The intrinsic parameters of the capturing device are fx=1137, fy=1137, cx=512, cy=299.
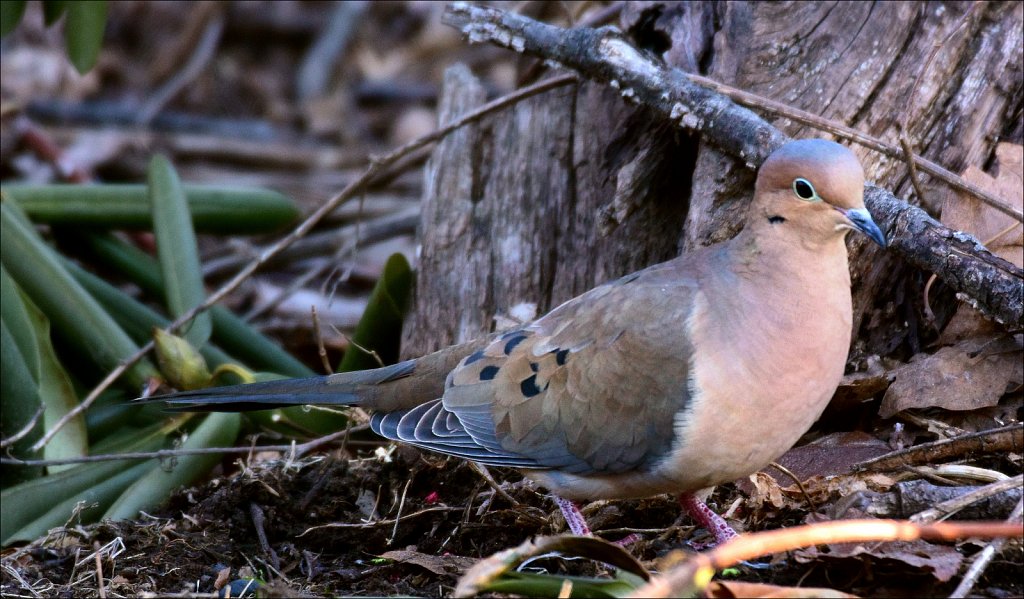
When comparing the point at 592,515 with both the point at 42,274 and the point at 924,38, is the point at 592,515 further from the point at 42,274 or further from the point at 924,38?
the point at 42,274

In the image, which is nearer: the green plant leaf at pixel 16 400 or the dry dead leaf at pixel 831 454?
the dry dead leaf at pixel 831 454

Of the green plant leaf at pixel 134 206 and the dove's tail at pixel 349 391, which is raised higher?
the green plant leaf at pixel 134 206

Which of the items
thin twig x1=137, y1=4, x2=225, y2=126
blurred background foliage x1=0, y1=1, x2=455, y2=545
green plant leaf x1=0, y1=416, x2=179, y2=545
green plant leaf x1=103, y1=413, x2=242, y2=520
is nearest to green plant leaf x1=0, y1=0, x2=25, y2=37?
blurred background foliage x1=0, y1=1, x2=455, y2=545

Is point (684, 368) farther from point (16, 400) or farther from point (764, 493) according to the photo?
point (16, 400)

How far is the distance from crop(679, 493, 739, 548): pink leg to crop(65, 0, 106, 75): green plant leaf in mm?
3227

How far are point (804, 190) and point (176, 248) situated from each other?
9.45 ft

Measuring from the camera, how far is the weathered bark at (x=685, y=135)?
3.78 meters

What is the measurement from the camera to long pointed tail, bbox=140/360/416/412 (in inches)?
139

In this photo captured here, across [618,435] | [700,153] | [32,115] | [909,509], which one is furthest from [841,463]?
[32,115]

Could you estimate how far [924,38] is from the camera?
13.1 feet

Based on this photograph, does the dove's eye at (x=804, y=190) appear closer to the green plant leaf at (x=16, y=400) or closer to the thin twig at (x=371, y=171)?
the thin twig at (x=371, y=171)

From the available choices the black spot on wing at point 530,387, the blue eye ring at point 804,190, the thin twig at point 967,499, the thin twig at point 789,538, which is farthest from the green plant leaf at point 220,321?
the thin twig at point 789,538

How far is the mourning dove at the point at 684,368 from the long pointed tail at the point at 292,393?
2 centimetres

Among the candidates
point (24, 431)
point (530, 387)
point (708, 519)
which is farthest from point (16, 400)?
point (708, 519)
